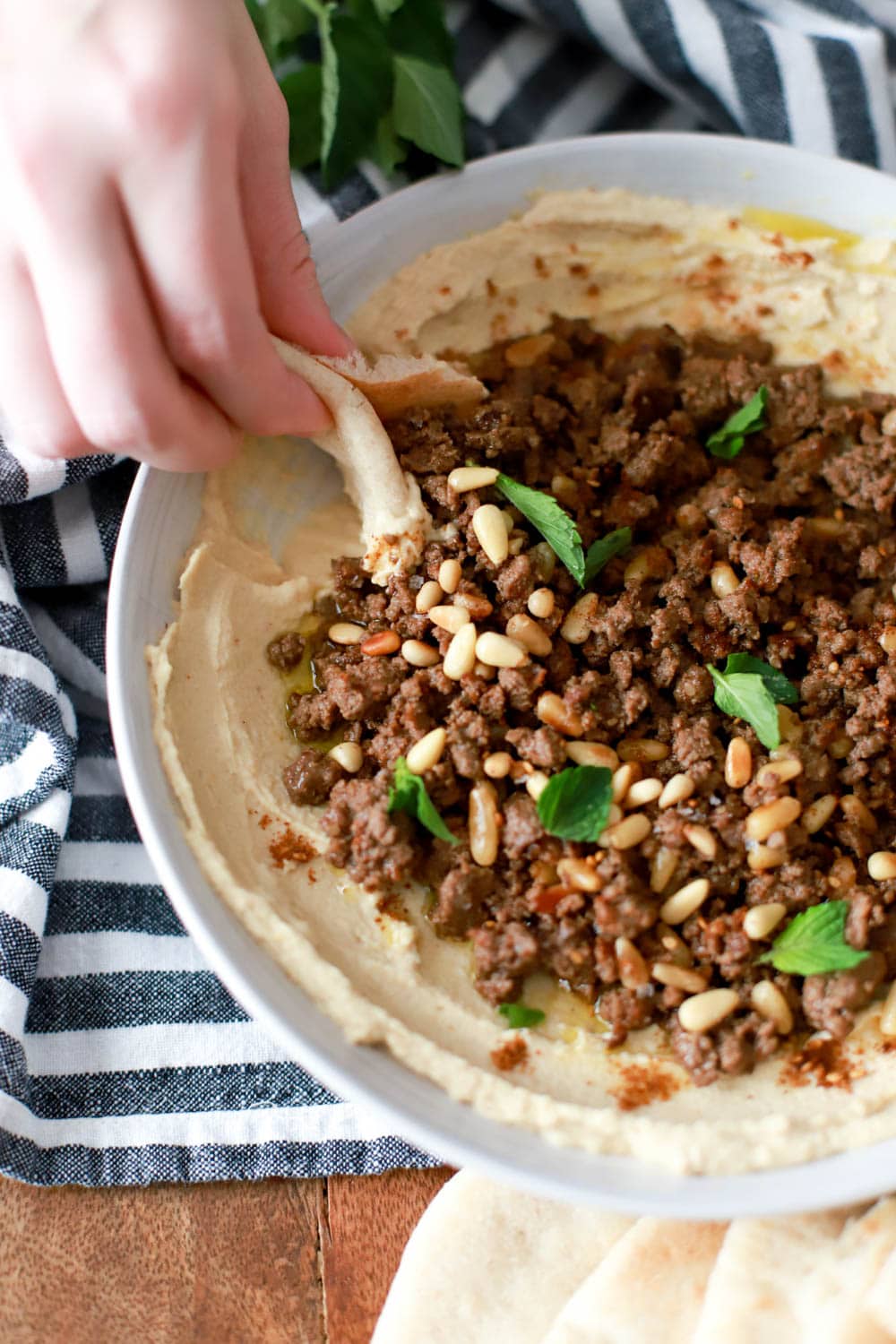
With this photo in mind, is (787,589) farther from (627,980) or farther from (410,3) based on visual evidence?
(410,3)

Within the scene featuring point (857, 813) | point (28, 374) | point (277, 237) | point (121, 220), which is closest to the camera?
point (121, 220)

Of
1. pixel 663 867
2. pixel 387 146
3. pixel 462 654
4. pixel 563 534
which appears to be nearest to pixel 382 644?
pixel 462 654

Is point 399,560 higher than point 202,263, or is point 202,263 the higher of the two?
point 202,263

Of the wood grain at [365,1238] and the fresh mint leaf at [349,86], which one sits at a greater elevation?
the fresh mint leaf at [349,86]

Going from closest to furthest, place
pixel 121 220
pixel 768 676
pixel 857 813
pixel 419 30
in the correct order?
pixel 121 220, pixel 857 813, pixel 768 676, pixel 419 30

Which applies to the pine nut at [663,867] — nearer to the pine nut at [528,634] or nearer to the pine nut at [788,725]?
the pine nut at [788,725]

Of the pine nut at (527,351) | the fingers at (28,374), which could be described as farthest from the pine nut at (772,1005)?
the fingers at (28,374)

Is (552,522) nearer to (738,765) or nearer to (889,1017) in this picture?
(738,765)
